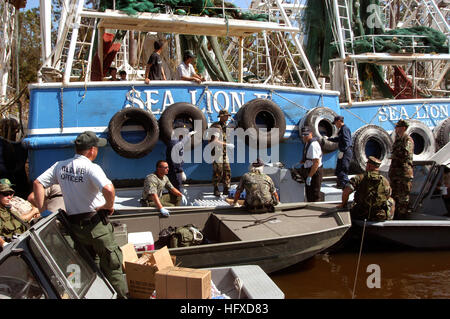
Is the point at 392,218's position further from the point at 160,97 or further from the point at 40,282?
the point at 40,282

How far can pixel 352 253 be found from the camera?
6.75 meters

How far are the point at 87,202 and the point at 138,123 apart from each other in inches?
172

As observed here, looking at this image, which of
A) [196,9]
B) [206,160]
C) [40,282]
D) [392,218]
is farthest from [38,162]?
[392,218]

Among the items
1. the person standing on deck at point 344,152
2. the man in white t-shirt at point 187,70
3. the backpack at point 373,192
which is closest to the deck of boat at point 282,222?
the backpack at point 373,192

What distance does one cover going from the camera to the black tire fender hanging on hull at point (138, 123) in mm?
7594

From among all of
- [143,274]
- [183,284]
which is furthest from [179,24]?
[183,284]

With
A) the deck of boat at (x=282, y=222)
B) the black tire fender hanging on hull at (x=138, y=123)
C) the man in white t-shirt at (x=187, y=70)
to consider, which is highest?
the man in white t-shirt at (x=187, y=70)

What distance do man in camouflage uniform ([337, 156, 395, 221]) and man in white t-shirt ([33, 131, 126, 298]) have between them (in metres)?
3.73

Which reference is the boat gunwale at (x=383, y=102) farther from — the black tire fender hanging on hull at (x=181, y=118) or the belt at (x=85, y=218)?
the belt at (x=85, y=218)

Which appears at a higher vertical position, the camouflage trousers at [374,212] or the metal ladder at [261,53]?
the metal ladder at [261,53]

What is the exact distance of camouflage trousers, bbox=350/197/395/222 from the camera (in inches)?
252

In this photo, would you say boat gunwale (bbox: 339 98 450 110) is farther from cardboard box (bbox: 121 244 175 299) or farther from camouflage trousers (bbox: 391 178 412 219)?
cardboard box (bbox: 121 244 175 299)

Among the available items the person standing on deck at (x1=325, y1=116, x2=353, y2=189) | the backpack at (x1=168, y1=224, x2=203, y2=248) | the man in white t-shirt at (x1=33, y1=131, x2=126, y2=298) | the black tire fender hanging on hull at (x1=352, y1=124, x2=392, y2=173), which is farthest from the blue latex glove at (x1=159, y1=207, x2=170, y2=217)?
the black tire fender hanging on hull at (x1=352, y1=124, x2=392, y2=173)

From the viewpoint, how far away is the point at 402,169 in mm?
6883
